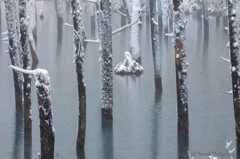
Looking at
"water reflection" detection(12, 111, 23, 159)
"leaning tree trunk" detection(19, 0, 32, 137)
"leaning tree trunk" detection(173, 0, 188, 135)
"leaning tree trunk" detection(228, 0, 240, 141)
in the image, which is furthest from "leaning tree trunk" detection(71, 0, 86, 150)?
"leaning tree trunk" detection(228, 0, 240, 141)

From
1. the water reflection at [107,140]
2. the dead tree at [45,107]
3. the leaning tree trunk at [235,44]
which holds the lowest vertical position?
the water reflection at [107,140]

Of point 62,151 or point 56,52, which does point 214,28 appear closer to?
point 56,52

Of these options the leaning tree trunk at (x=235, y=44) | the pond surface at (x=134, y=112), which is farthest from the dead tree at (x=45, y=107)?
the leaning tree trunk at (x=235, y=44)

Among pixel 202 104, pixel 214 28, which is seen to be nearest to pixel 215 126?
pixel 202 104

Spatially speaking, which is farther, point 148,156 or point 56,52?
point 56,52

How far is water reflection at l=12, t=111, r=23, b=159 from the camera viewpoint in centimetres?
1366

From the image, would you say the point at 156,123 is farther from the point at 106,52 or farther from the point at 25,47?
the point at 25,47

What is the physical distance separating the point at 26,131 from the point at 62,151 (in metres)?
1.52

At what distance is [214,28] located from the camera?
45.7 m

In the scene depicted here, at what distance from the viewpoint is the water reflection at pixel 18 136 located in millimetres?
13664

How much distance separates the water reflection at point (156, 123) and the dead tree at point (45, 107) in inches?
180

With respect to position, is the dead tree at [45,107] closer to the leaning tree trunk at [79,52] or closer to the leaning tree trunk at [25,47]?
the leaning tree trunk at [79,52]

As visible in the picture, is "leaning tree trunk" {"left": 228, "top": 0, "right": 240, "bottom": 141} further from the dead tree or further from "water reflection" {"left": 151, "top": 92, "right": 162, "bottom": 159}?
A: the dead tree

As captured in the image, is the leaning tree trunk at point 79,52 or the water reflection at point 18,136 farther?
the water reflection at point 18,136
